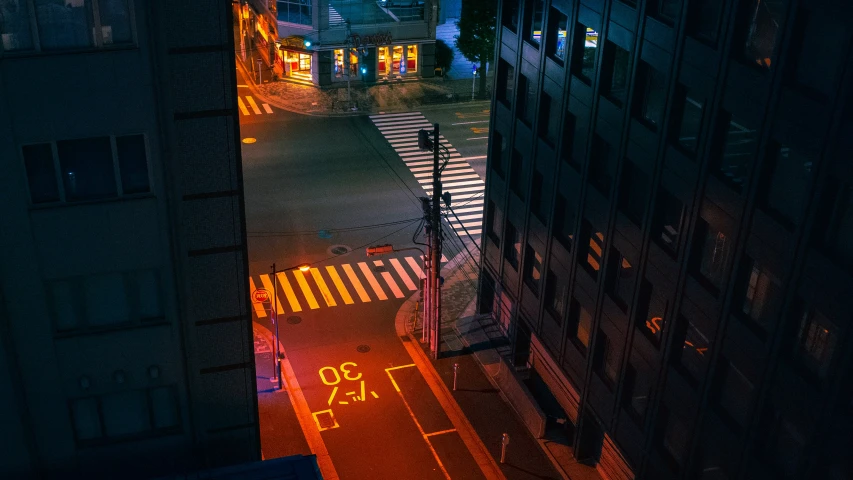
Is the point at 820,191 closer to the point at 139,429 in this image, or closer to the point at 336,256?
the point at 139,429

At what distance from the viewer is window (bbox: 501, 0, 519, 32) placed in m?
40.0

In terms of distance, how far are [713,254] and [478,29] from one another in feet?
159

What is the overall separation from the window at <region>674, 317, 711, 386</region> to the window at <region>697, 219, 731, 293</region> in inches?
76.6

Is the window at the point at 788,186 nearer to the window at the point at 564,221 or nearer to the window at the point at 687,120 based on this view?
the window at the point at 687,120

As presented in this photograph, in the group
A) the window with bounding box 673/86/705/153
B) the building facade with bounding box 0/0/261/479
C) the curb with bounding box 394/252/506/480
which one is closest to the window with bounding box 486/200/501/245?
the curb with bounding box 394/252/506/480

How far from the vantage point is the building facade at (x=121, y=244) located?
59.2 ft

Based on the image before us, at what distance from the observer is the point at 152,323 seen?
21188 millimetres

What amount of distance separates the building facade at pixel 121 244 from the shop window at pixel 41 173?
30 millimetres

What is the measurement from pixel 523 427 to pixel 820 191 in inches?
838

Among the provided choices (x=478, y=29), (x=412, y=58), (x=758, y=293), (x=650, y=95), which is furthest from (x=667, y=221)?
(x=412, y=58)

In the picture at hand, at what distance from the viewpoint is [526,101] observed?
3997 centimetres

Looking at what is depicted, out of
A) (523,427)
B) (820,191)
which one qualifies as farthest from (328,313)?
(820,191)

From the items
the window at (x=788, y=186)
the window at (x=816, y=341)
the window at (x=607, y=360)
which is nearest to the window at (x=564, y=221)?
the window at (x=607, y=360)

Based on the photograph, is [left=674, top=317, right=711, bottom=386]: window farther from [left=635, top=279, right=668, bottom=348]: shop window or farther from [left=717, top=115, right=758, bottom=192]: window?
[left=717, top=115, right=758, bottom=192]: window
